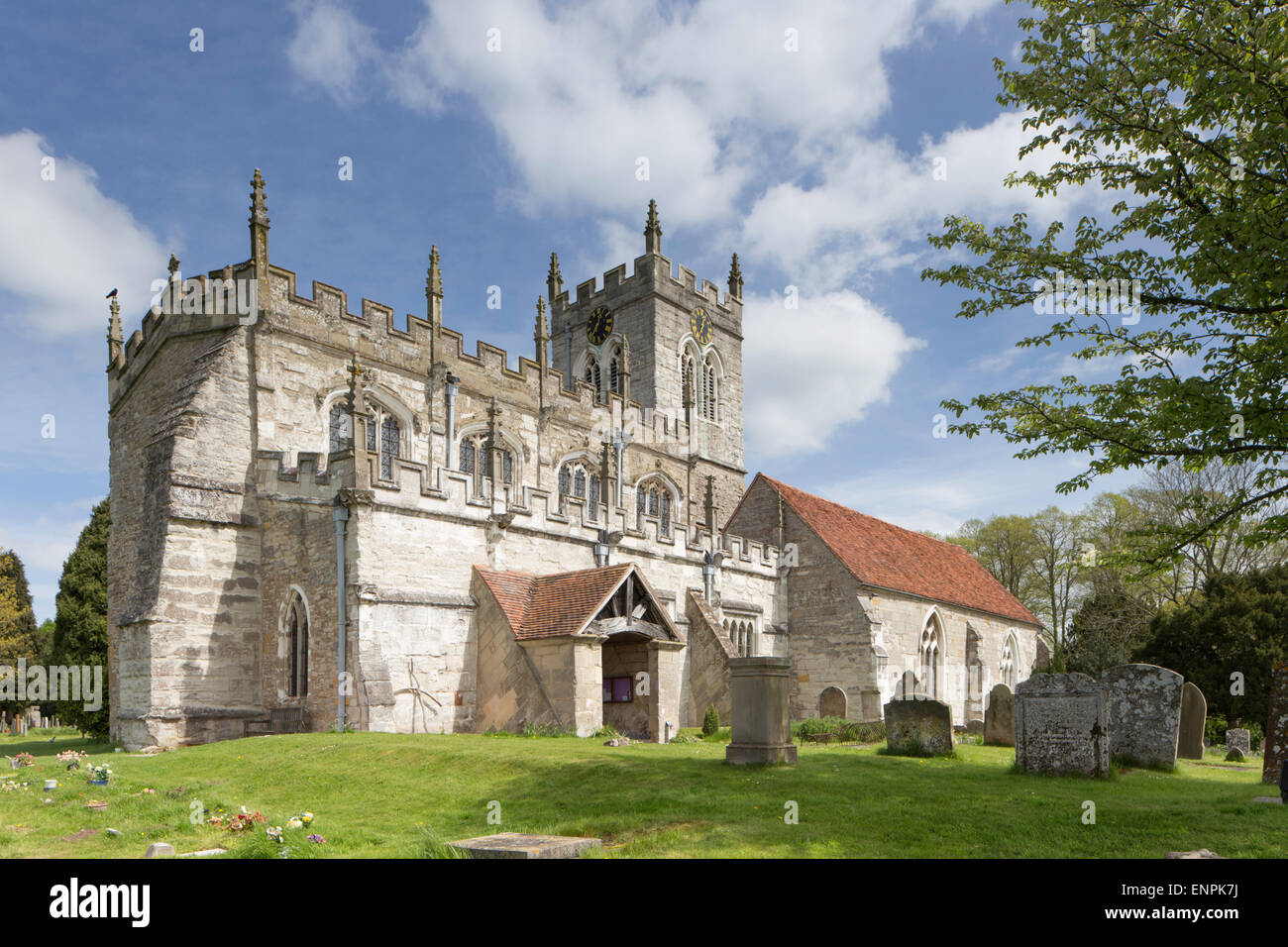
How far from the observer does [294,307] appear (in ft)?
71.6

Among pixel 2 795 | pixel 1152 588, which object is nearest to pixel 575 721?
pixel 2 795

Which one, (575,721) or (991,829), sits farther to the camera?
(575,721)

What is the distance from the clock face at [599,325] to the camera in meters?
37.6

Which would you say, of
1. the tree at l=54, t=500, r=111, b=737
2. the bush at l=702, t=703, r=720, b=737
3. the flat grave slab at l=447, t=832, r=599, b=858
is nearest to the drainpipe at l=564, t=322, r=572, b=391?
the tree at l=54, t=500, r=111, b=737

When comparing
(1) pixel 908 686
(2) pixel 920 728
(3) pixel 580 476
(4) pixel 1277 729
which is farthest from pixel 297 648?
(1) pixel 908 686

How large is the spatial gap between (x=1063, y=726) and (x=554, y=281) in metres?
32.7

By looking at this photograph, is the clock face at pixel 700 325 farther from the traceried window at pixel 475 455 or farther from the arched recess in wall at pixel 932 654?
the arched recess in wall at pixel 932 654

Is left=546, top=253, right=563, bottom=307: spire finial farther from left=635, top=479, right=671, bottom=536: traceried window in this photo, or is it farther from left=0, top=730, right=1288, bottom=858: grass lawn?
left=0, top=730, right=1288, bottom=858: grass lawn

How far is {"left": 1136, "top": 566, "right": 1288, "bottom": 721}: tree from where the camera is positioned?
27750 millimetres

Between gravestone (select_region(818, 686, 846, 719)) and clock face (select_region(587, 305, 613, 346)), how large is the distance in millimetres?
17520

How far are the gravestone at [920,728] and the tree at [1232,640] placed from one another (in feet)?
58.5
